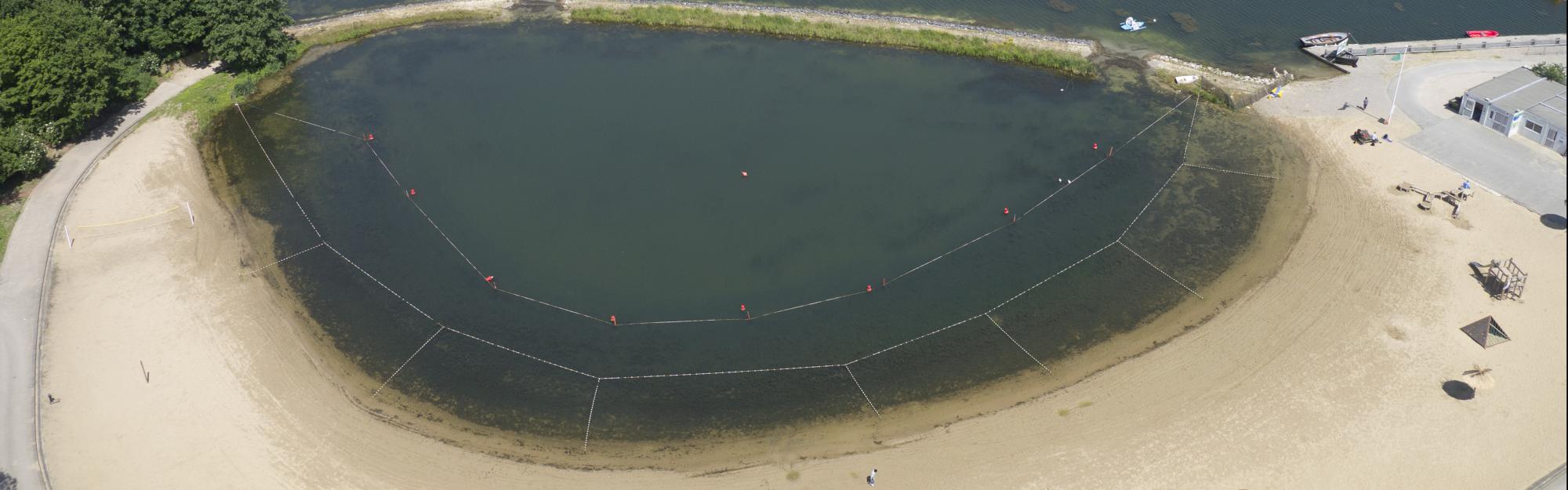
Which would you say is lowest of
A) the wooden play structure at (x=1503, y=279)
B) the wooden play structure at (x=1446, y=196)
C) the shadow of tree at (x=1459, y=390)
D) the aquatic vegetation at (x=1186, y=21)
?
the shadow of tree at (x=1459, y=390)

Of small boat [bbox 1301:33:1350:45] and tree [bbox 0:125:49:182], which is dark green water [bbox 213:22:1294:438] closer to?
tree [bbox 0:125:49:182]

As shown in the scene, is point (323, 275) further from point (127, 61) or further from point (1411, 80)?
point (1411, 80)

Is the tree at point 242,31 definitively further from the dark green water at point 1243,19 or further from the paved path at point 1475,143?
the paved path at point 1475,143

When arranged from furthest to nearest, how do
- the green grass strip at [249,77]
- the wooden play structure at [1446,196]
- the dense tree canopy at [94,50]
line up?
1. the green grass strip at [249,77]
2. the dense tree canopy at [94,50]
3. the wooden play structure at [1446,196]

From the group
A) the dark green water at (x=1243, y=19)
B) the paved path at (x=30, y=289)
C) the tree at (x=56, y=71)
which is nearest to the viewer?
the paved path at (x=30, y=289)

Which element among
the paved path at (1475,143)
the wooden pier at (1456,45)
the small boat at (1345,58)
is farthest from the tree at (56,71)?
the wooden pier at (1456,45)

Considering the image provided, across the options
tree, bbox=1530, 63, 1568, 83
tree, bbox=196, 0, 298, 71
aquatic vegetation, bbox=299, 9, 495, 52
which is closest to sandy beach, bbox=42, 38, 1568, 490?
tree, bbox=1530, 63, 1568, 83

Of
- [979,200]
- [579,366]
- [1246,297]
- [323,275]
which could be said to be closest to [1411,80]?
[1246,297]

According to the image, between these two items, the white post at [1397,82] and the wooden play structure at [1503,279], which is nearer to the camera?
the wooden play structure at [1503,279]
